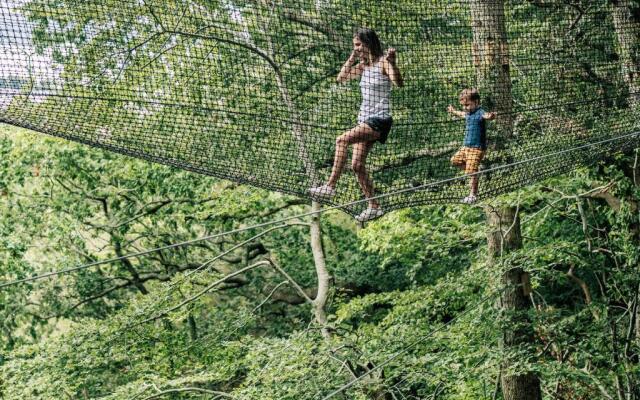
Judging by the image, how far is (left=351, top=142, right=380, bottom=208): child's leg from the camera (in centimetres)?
395

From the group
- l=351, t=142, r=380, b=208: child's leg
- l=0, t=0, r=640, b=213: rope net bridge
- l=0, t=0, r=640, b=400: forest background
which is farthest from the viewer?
l=0, t=0, r=640, b=400: forest background

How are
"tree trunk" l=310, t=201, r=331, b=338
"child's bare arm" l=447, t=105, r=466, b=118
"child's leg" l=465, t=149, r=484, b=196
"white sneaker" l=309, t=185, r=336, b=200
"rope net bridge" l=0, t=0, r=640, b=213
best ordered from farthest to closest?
"tree trunk" l=310, t=201, r=331, b=338
"child's leg" l=465, t=149, r=484, b=196
"child's bare arm" l=447, t=105, r=466, b=118
"white sneaker" l=309, t=185, r=336, b=200
"rope net bridge" l=0, t=0, r=640, b=213

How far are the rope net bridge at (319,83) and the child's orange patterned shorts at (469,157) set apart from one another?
0.25 ft

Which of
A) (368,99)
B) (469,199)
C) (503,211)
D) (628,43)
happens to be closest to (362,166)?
(368,99)

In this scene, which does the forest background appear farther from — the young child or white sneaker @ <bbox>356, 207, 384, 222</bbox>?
white sneaker @ <bbox>356, 207, 384, 222</bbox>

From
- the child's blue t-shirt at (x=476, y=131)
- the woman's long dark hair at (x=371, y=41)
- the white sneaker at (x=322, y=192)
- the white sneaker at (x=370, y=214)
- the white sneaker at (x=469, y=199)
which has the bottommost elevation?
the white sneaker at (x=469, y=199)

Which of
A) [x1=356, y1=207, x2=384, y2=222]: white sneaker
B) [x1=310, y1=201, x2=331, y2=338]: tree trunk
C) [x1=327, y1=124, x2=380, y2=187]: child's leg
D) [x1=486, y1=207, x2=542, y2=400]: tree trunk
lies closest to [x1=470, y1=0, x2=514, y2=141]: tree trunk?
[x1=327, y1=124, x2=380, y2=187]: child's leg

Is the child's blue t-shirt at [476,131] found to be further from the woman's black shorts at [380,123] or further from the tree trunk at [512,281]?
the tree trunk at [512,281]

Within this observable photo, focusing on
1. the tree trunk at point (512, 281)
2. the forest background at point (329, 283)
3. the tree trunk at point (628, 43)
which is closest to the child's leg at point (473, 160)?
the forest background at point (329, 283)

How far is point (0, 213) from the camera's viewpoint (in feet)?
29.2

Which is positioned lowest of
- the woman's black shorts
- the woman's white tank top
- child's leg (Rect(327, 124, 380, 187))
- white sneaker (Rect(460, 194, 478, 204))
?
white sneaker (Rect(460, 194, 478, 204))

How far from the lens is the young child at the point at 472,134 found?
4145 millimetres

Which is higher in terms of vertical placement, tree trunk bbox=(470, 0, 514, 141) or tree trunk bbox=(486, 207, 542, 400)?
tree trunk bbox=(470, 0, 514, 141)

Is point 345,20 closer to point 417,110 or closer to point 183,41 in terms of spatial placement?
point 417,110
